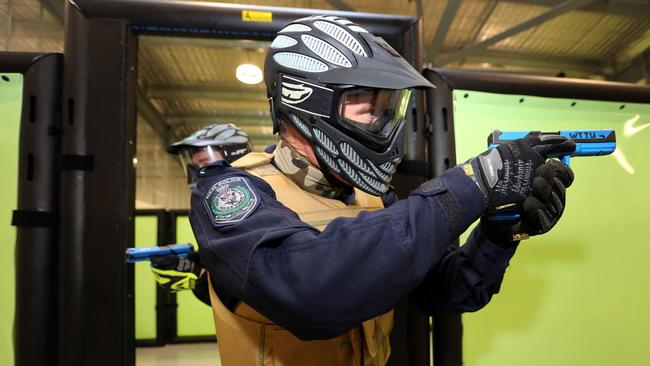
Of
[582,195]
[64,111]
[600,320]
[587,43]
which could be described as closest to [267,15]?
[64,111]

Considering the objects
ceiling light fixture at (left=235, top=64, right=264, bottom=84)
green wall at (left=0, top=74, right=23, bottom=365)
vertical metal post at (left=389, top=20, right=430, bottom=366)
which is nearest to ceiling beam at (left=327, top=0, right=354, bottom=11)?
ceiling light fixture at (left=235, top=64, right=264, bottom=84)

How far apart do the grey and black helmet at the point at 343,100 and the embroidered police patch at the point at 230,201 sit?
23 centimetres

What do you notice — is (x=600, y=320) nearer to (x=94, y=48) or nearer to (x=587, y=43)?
(x=94, y=48)

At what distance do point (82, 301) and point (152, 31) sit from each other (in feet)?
3.31

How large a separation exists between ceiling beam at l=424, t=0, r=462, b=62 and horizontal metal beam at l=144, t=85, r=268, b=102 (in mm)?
2616

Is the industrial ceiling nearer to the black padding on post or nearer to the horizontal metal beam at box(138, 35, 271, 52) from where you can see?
the horizontal metal beam at box(138, 35, 271, 52)

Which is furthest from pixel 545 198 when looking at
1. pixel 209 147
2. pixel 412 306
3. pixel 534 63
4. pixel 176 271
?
pixel 534 63

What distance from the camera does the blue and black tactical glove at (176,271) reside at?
199 cm

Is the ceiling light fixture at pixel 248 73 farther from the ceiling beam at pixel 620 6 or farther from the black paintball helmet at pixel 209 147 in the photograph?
the ceiling beam at pixel 620 6

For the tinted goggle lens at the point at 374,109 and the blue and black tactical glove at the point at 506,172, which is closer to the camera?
the blue and black tactical glove at the point at 506,172

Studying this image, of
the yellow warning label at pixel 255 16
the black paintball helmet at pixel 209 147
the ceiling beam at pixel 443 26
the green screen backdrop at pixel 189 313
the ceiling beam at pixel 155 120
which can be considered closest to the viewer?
the yellow warning label at pixel 255 16

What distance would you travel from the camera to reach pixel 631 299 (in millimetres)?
1773

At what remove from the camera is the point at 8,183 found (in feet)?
4.98

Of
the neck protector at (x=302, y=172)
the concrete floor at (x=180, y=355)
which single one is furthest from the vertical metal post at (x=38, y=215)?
the concrete floor at (x=180, y=355)
